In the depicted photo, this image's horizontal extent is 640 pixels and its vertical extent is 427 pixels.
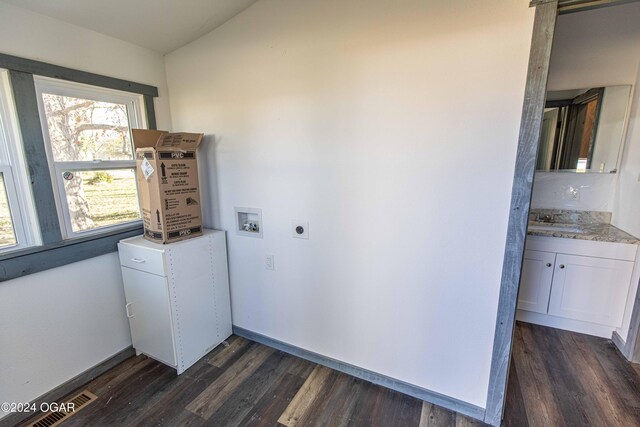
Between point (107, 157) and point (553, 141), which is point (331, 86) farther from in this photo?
point (553, 141)

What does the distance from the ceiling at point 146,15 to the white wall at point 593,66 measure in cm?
236

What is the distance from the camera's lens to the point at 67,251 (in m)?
1.78

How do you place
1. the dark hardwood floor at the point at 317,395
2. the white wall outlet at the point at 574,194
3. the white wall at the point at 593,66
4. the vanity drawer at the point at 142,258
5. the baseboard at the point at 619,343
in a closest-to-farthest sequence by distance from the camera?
the dark hardwood floor at the point at 317,395
the vanity drawer at the point at 142,258
the white wall at the point at 593,66
the baseboard at the point at 619,343
the white wall outlet at the point at 574,194

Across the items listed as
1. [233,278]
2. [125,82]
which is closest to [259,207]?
[233,278]

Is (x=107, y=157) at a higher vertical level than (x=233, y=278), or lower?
higher

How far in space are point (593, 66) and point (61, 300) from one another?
4.23 m

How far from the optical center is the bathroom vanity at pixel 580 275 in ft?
7.01

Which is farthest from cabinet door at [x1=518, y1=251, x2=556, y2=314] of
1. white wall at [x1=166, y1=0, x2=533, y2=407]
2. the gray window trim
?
the gray window trim

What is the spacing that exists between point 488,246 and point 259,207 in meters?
1.47

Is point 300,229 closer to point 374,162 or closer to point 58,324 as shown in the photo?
point 374,162

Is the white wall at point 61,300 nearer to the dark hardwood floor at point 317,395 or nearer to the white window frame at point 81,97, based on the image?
the white window frame at point 81,97

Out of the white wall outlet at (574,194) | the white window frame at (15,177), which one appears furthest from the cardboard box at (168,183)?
the white wall outlet at (574,194)

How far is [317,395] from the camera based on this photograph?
1.82 m

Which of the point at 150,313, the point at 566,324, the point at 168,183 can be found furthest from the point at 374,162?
the point at 566,324
